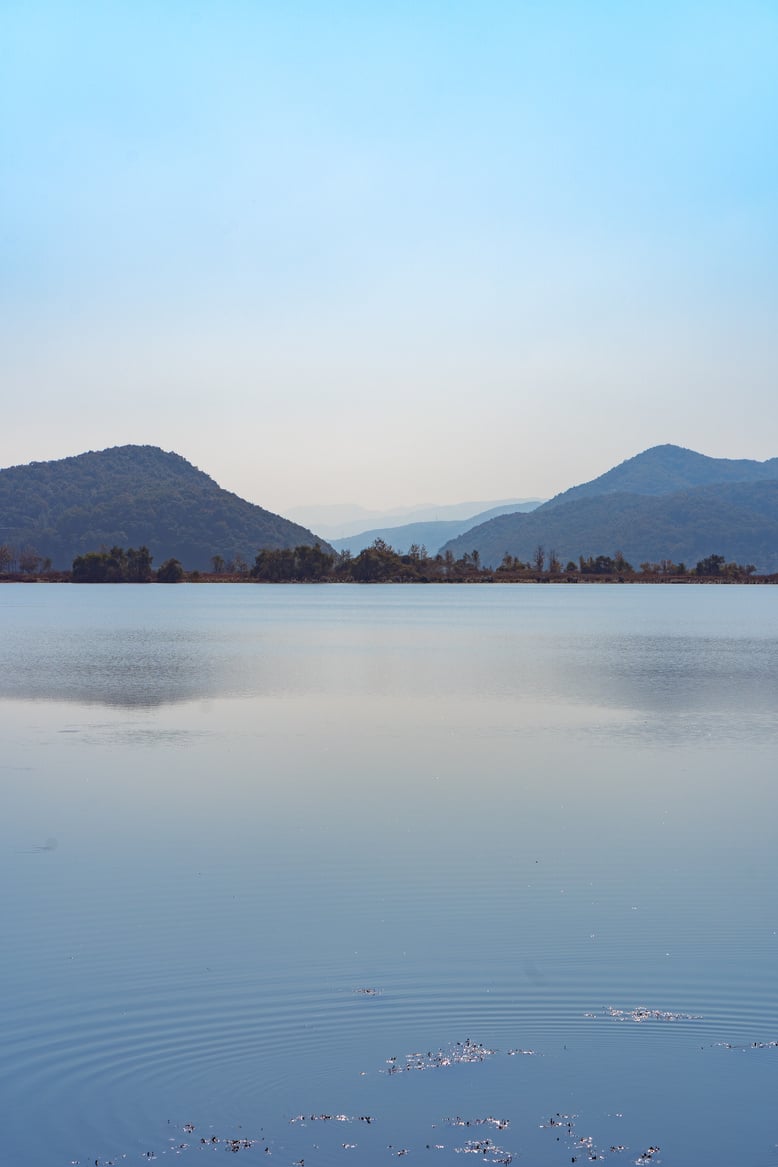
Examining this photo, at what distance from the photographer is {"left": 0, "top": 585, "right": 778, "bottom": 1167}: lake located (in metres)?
8.99

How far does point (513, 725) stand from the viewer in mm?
32500

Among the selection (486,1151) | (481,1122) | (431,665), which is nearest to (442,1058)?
(481,1122)

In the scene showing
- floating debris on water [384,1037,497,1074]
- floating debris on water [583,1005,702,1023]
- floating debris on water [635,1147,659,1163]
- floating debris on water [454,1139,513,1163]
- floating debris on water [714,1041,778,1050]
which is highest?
floating debris on water [384,1037,497,1074]

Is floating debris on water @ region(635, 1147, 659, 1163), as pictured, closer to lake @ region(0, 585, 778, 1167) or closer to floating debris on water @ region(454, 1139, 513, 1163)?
lake @ region(0, 585, 778, 1167)

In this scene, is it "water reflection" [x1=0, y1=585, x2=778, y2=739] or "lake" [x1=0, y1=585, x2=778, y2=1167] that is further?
"water reflection" [x1=0, y1=585, x2=778, y2=739]

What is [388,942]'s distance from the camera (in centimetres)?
1304

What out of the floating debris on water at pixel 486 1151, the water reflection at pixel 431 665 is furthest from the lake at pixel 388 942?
the water reflection at pixel 431 665

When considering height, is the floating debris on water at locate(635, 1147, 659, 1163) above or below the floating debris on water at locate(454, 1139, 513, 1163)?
below

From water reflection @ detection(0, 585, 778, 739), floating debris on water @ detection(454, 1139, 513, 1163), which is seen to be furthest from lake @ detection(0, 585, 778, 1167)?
water reflection @ detection(0, 585, 778, 739)

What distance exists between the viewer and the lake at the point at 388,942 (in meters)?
8.99

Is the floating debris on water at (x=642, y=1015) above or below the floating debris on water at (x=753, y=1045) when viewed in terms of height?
above

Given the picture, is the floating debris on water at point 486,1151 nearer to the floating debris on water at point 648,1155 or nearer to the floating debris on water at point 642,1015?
the floating debris on water at point 648,1155

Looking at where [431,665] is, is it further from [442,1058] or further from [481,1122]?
[481,1122]

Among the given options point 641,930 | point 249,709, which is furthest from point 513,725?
point 641,930
